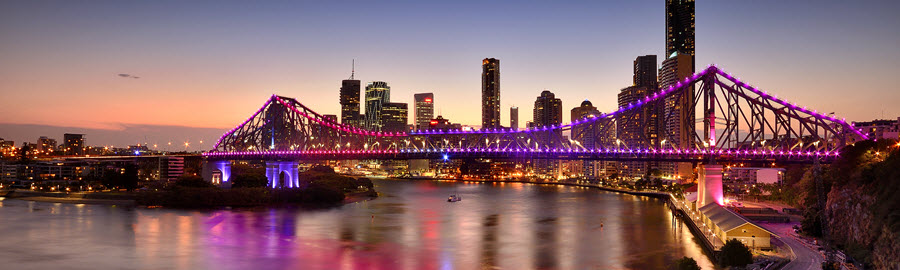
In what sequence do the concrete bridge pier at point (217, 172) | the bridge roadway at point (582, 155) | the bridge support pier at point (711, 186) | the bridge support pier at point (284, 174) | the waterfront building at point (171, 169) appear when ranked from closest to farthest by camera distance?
1. the bridge support pier at point (711, 186)
2. the bridge roadway at point (582, 155)
3. the bridge support pier at point (284, 174)
4. the concrete bridge pier at point (217, 172)
5. the waterfront building at point (171, 169)

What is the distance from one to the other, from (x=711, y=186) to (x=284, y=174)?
62572 millimetres

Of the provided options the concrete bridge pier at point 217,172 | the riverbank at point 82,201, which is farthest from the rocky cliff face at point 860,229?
the concrete bridge pier at point 217,172

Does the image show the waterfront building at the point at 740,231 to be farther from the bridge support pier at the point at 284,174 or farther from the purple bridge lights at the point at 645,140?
the bridge support pier at the point at 284,174

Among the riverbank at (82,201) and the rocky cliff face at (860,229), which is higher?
the rocky cliff face at (860,229)

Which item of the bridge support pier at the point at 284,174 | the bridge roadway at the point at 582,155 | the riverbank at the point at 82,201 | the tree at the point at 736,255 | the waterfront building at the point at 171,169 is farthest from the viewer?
the waterfront building at the point at 171,169

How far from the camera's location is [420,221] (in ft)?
220

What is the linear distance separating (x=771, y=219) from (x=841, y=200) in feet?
37.8

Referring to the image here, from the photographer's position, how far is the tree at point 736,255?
3434 cm

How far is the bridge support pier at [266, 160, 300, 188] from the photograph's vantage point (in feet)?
326

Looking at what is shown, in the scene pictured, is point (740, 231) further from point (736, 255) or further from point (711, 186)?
point (711, 186)

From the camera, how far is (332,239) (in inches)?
2039

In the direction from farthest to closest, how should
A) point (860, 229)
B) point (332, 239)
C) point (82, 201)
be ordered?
Result: 1. point (82, 201)
2. point (332, 239)
3. point (860, 229)

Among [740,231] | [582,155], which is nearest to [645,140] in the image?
[582,155]

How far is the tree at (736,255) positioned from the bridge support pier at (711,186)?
28421 mm
